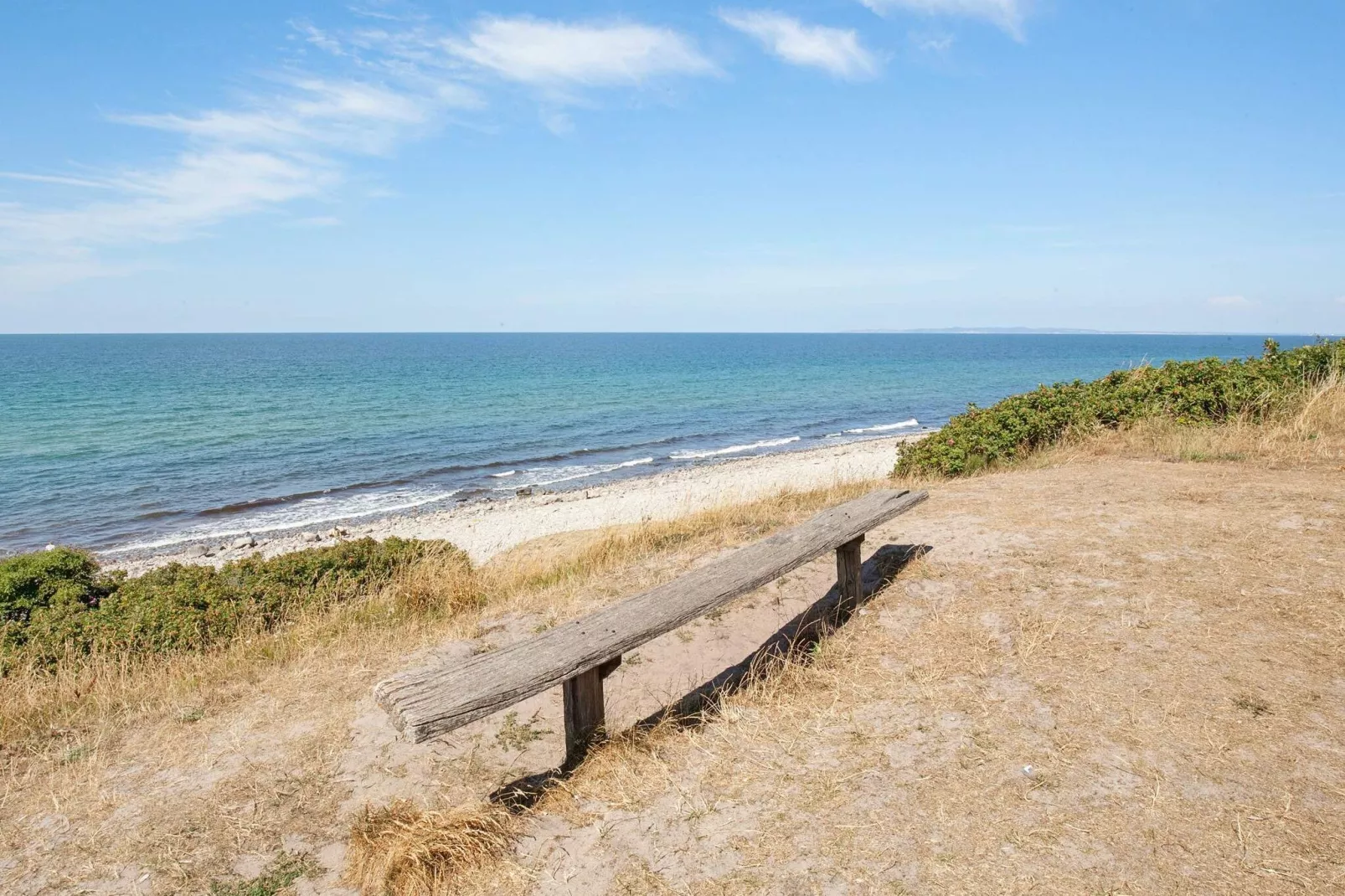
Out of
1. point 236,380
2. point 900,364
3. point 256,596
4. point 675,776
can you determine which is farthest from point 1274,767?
point 900,364

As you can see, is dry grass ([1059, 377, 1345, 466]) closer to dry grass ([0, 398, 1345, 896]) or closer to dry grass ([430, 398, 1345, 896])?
dry grass ([0, 398, 1345, 896])

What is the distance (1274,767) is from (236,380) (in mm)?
65823

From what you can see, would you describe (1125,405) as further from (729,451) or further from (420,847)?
(729,451)

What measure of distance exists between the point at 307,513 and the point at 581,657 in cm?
1868

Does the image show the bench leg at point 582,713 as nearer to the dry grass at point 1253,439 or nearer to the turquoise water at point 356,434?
the dry grass at point 1253,439

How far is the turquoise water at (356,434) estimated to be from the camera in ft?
68.4

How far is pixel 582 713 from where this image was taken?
14.5 ft

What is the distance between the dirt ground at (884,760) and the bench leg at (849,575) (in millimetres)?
182

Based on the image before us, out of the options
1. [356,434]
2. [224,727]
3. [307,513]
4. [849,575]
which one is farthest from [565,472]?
[224,727]

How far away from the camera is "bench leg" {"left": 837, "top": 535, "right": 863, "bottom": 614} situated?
622cm

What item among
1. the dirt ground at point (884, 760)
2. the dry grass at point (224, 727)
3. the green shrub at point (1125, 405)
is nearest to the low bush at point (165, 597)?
the dry grass at point (224, 727)

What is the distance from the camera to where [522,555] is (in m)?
11.5

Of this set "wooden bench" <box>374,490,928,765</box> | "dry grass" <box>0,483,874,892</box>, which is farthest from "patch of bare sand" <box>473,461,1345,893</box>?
"dry grass" <box>0,483,874,892</box>

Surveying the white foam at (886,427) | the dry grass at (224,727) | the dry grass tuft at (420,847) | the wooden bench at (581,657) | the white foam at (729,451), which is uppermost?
the wooden bench at (581,657)
